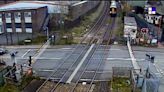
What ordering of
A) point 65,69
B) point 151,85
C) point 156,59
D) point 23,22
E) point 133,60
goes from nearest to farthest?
point 151,85, point 65,69, point 133,60, point 156,59, point 23,22

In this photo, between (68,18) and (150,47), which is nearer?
(150,47)

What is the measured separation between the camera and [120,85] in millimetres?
22688

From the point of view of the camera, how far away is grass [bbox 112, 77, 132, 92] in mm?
21969

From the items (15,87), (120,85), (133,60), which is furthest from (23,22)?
(120,85)

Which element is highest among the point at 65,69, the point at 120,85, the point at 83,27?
the point at 83,27

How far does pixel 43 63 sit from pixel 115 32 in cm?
1580

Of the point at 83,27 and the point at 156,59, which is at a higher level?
the point at 83,27

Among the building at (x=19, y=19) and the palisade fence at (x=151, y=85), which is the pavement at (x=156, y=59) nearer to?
the palisade fence at (x=151, y=85)

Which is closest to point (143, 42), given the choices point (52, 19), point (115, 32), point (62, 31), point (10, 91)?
point (115, 32)

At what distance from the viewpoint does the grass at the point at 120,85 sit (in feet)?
72.1

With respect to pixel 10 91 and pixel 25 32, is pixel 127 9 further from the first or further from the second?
pixel 10 91

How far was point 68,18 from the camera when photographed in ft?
151

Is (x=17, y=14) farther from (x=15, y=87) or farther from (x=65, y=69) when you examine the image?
(x=15, y=87)

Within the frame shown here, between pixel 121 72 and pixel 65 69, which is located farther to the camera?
pixel 65 69
